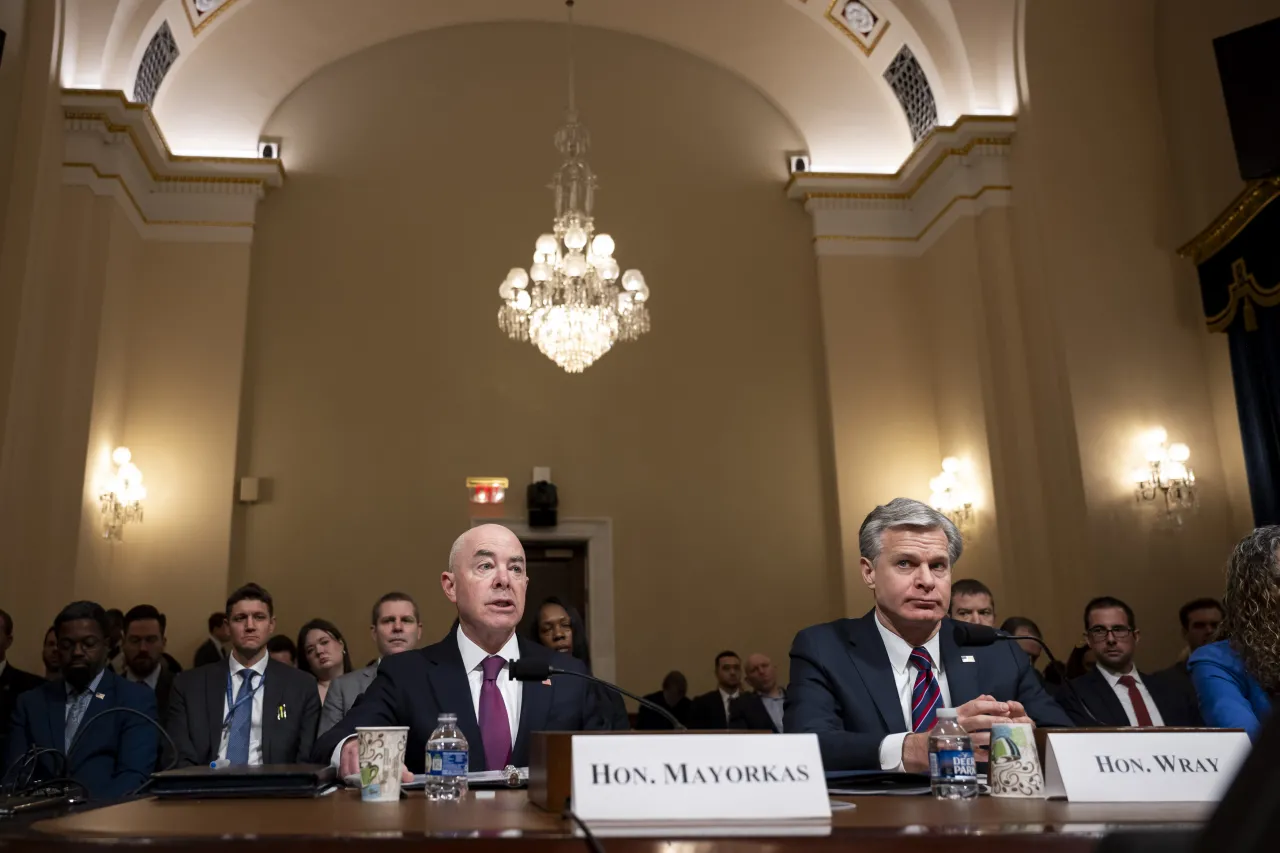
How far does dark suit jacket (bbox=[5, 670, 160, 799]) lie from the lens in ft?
13.9

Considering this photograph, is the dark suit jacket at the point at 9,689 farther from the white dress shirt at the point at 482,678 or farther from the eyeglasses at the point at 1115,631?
the eyeglasses at the point at 1115,631

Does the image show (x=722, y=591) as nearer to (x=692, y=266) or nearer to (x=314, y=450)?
(x=692, y=266)

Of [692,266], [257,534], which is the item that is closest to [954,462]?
[692,266]

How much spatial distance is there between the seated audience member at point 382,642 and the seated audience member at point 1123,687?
309cm

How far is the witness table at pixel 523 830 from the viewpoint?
54.2 inches

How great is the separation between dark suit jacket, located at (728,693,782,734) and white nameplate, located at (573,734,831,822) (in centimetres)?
559

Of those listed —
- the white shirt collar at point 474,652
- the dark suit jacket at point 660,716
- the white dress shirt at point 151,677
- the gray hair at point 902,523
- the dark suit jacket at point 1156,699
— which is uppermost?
the gray hair at point 902,523

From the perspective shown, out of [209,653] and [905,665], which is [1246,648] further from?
[209,653]

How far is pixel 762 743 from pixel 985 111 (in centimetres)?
842

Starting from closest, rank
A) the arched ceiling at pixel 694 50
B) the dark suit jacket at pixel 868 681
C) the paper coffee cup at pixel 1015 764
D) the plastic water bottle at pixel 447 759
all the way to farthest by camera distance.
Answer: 1. the paper coffee cup at pixel 1015 764
2. the plastic water bottle at pixel 447 759
3. the dark suit jacket at pixel 868 681
4. the arched ceiling at pixel 694 50

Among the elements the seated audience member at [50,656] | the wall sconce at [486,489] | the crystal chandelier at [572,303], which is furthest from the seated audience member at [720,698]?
the seated audience member at [50,656]

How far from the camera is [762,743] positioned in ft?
5.47

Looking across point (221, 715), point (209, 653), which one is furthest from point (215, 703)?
point (209, 653)

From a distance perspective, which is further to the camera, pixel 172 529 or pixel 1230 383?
pixel 172 529
